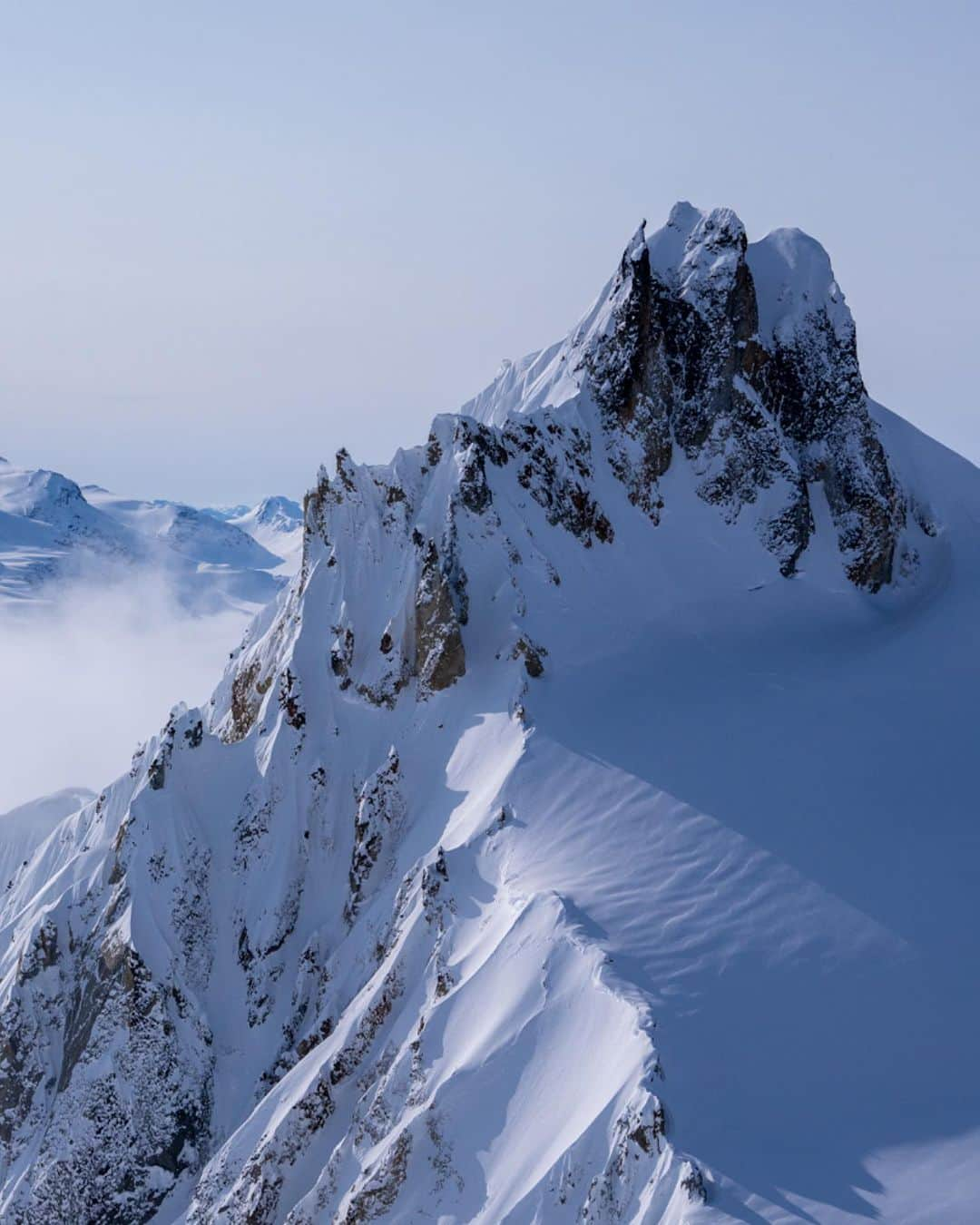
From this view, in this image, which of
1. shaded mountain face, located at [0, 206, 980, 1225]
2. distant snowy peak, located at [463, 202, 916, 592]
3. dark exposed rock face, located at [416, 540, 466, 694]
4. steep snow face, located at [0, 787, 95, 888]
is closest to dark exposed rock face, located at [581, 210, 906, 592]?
distant snowy peak, located at [463, 202, 916, 592]

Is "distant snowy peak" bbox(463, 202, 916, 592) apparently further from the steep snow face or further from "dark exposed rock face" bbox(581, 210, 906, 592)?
the steep snow face

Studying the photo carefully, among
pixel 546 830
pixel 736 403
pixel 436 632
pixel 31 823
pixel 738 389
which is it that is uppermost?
pixel 738 389

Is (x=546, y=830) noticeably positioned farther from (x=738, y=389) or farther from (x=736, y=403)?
(x=738, y=389)

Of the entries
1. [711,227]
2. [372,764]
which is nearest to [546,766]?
[372,764]

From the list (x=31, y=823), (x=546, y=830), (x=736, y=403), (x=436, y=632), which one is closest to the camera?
(x=546, y=830)

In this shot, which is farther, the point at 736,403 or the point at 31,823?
the point at 31,823

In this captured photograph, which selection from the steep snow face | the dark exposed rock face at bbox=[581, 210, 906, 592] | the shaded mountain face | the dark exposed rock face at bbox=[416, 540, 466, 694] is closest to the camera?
the shaded mountain face

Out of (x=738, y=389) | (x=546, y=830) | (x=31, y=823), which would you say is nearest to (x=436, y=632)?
(x=546, y=830)

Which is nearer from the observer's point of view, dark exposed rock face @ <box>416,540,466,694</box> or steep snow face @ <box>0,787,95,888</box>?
dark exposed rock face @ <box>416,540,466,694</box>
